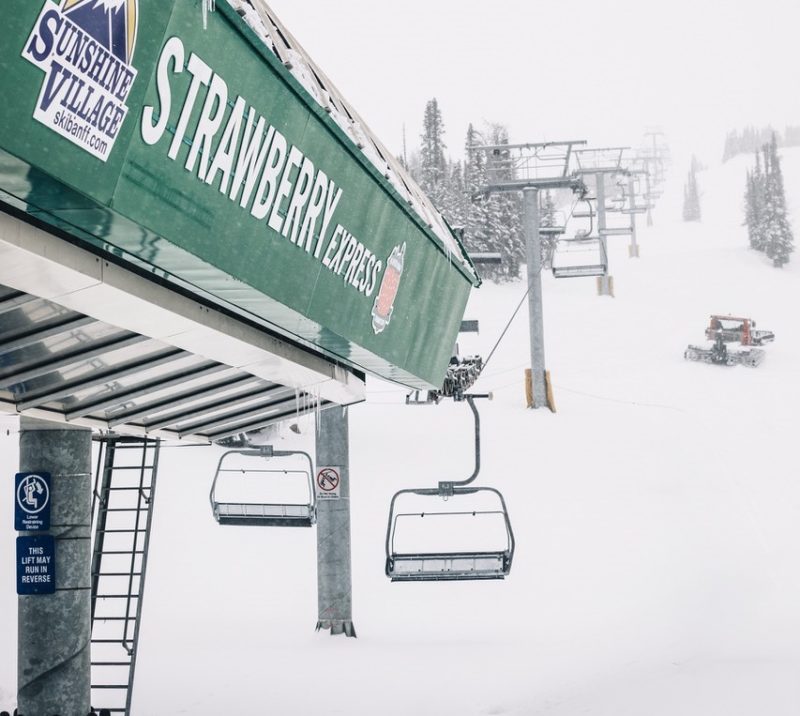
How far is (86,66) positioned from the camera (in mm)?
3951

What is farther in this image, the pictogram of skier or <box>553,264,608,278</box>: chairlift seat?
<box>553,264,608,278</box>: chairlift seat

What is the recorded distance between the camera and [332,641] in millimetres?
13812

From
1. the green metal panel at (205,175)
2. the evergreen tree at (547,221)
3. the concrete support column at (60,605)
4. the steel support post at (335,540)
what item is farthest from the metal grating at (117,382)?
the evergreen tree at (547,221)

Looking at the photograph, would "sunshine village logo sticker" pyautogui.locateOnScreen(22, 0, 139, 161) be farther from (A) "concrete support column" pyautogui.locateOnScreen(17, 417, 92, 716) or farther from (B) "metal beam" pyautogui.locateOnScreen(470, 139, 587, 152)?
(B) "metal beam" pyautogui.locateOnScreen(470, 139, 587, 152)

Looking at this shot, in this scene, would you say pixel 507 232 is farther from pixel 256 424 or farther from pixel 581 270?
pixel 256 424

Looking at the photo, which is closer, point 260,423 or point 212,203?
point 212,203

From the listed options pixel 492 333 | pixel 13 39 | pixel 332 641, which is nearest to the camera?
pixel 13 39

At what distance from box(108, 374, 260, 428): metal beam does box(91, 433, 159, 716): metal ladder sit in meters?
0.43

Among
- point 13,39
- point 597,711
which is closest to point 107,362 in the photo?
point 13,39

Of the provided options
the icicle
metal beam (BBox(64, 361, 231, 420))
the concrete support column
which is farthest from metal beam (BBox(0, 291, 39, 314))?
the concrete support column

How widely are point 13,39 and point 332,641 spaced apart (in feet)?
36.8

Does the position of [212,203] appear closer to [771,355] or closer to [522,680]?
[522,680]

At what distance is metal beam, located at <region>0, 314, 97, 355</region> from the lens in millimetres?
6144

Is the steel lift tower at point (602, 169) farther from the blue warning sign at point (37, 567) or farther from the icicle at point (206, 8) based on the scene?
the icicle at point (206, 8)
